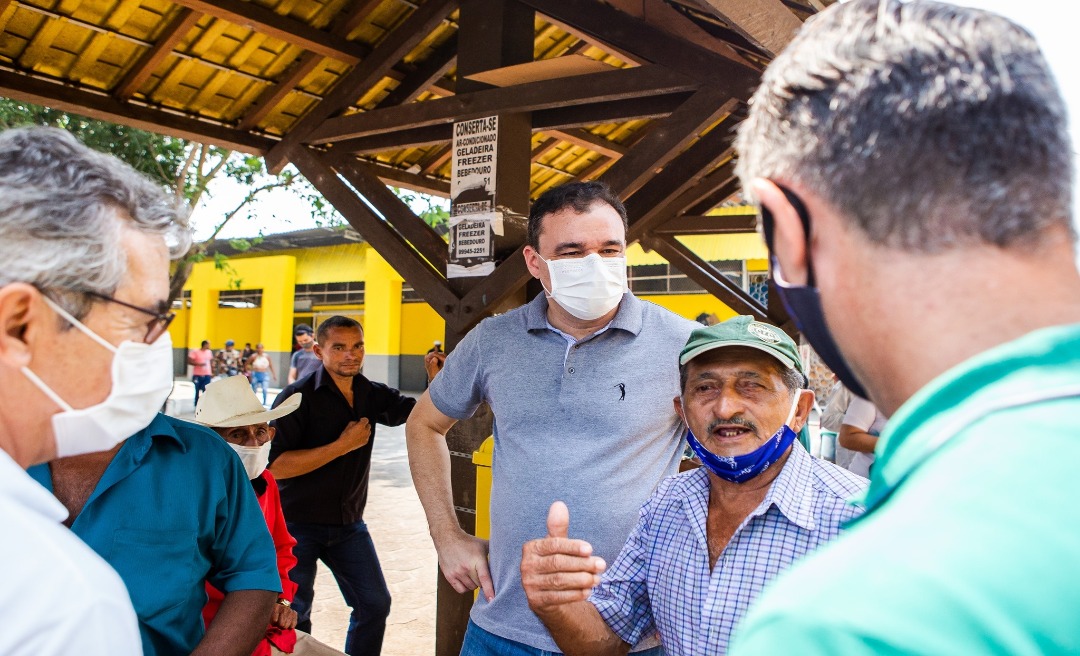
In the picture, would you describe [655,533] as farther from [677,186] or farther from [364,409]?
[677,186]

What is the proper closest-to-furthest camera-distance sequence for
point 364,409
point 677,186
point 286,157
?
point 364,409 < point 286,157 < point 677,186

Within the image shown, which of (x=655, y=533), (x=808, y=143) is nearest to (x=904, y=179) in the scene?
(x=808, y=143)

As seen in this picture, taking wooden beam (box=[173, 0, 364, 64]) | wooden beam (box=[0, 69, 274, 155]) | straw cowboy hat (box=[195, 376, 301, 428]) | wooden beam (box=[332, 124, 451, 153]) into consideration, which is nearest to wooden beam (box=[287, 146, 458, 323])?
wooden beam (box=[332, 124, 451, 153])

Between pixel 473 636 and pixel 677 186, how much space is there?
4091 millimetres

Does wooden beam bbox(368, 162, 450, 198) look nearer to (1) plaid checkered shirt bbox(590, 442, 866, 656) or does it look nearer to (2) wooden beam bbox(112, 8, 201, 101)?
(2) wooden beam bbox(112, 8, 201, 101)

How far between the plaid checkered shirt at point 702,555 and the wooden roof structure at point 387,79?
1.95m

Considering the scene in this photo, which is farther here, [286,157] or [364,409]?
[286,157]

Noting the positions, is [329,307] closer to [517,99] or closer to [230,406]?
[517,99]

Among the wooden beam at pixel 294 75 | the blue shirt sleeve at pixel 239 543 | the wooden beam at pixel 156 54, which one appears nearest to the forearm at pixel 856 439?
the blue shirt sleeve at pixel 239 543

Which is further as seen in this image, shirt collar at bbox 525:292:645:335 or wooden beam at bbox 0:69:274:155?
wooden beam at bbox 0:69:274:155

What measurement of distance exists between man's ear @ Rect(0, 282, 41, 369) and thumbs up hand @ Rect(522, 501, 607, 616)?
3.20ft

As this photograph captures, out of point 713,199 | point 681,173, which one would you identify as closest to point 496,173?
point 681,173

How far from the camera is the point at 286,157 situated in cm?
517

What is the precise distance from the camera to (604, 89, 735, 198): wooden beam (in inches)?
130
